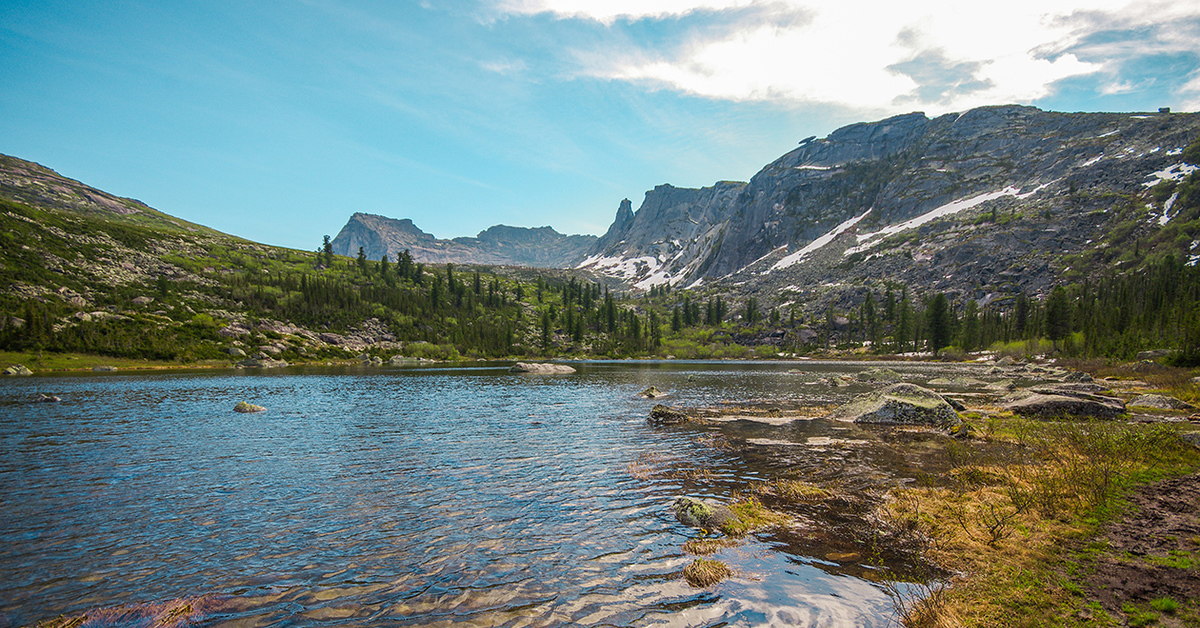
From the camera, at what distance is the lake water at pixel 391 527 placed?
1043 cm

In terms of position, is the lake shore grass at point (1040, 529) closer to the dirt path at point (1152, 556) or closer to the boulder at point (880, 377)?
the dirt path at point (1152, 556)

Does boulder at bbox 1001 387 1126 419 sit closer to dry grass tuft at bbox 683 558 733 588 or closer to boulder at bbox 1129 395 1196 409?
boulder at bbox 1129 395 1196 409

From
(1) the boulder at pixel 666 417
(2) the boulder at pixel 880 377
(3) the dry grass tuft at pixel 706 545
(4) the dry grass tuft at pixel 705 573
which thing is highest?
(4) the dry grass tuft at pixel 705 573

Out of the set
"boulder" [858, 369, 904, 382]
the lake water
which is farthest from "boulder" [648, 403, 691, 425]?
"boulder" [858, 369, 904, 382]

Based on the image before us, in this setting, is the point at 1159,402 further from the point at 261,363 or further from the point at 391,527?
the point at 261,363

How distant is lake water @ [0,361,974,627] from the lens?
10.4 meters

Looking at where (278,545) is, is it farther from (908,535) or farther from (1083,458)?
(1083,458)

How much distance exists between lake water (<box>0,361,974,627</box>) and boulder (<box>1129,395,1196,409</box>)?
23101 millimetres

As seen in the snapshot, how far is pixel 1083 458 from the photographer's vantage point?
19.5m

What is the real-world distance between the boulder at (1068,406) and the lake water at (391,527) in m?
14.0

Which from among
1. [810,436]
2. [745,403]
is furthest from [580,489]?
[745,403]

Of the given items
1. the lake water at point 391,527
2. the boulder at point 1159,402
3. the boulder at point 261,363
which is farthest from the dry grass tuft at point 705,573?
the boulder at point 261,363

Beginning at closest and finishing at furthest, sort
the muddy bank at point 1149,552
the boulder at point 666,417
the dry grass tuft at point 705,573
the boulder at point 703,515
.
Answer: the muddy bank at point 1149,552 → the dry grass tuft at point 705,573 → the boulder at point 703,515 → the boulder at point 666,417

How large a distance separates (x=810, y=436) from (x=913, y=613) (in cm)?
2123
